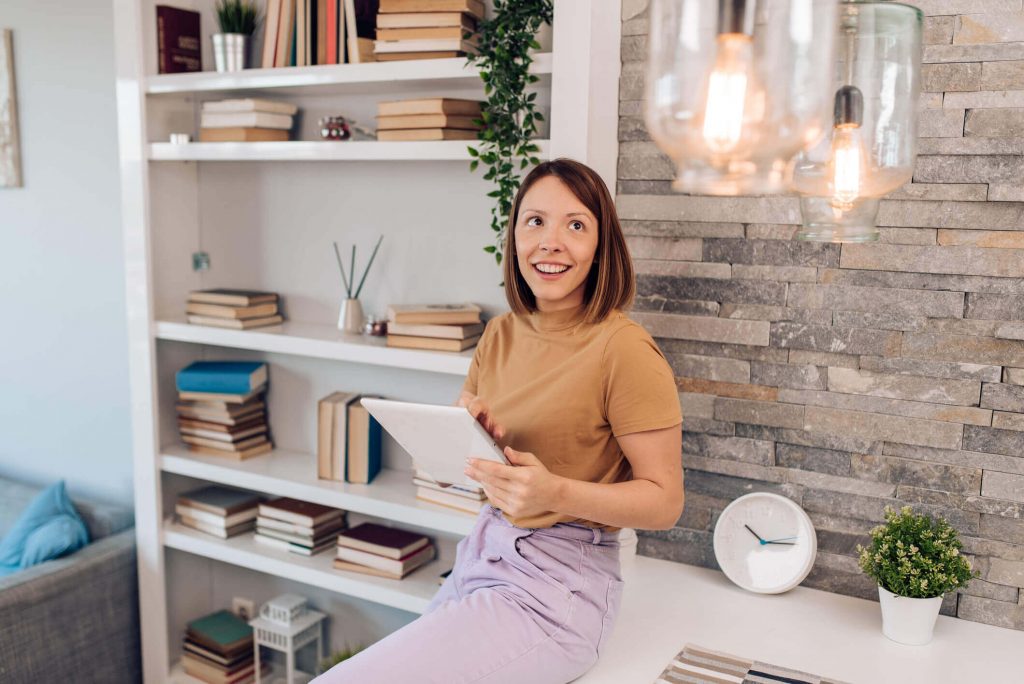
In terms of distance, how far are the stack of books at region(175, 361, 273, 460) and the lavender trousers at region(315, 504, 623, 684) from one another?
1188 millimetres

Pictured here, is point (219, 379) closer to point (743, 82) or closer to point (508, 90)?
point (508, 90)

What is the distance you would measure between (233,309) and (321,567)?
761 mm

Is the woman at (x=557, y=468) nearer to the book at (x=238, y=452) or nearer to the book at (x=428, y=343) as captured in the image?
the book at (x=428, y=343)

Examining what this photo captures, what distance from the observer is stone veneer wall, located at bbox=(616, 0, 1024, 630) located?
163cm

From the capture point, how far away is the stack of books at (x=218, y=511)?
2576 millimetres

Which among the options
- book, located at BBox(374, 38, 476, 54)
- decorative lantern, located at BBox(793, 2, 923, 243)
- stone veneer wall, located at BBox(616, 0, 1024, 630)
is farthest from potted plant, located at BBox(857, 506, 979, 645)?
book, located at BBox(374, 38, 476, 54)

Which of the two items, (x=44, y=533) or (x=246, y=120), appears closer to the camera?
(x=246, y=120)

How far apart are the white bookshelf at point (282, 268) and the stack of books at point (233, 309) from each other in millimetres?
44

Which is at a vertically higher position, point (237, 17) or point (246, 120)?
point (237, 17)

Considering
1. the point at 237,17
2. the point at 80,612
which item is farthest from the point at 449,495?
the point at 237,17

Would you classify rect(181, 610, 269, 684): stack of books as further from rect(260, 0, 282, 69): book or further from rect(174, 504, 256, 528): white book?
rect(260, 0, 282, 69): book

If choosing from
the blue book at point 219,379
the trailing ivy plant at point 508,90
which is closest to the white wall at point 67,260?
the blue book at point 219,379

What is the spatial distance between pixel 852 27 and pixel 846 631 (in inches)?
46.1

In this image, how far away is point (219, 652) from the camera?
2633mm
